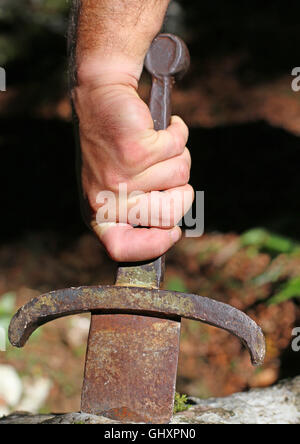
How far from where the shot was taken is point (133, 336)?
154 centimetres

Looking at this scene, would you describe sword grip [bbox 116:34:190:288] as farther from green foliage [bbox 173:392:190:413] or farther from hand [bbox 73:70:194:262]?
green foliage [bbox 173:392:190:413]

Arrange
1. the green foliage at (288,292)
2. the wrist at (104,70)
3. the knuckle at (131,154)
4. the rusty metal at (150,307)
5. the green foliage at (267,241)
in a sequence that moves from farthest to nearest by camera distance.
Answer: the green foliage at (267,241)
the green foliage at (288,292)
the wrist at (104,70)
the knuckle at (131,154)
the rusty metal at (150,307)

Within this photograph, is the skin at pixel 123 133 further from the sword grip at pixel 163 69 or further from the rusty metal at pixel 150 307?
the rusty metal at pixel 150 307

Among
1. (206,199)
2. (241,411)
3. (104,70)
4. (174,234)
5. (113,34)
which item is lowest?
(241,411)

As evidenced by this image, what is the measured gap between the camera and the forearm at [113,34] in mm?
1732

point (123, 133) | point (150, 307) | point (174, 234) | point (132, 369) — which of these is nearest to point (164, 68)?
point (123, 133)

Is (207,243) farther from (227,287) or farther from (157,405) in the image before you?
(157,405)

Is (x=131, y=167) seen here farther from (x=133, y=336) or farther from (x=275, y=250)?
(x=275, y=250)

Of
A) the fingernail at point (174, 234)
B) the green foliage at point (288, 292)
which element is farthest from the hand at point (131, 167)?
the green foliage at point (288, 292)

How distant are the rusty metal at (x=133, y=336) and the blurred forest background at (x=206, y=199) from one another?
1.26m

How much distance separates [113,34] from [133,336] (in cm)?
96

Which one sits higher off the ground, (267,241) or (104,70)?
(267,241)

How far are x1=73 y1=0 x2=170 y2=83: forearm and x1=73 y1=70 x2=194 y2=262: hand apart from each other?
0.05 metres

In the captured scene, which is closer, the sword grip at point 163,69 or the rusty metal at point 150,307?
the rusty metal at point 150,307
